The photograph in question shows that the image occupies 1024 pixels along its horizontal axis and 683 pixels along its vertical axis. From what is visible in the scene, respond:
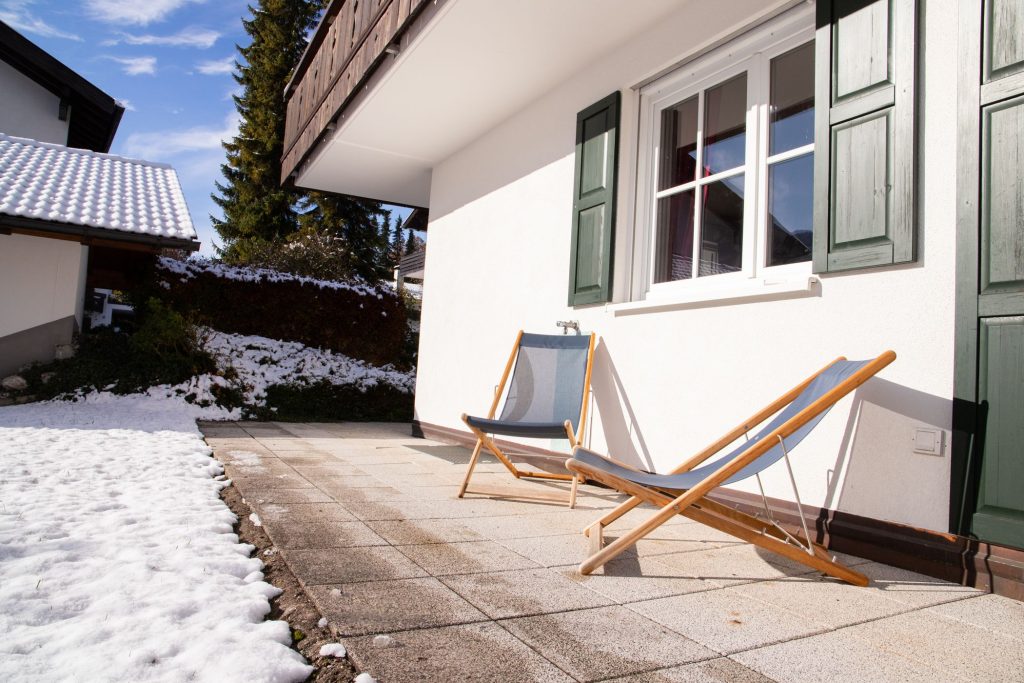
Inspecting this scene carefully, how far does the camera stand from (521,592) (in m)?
1.90

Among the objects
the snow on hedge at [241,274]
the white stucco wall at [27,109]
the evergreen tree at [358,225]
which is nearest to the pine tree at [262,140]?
the evergreen tree at [358,225]

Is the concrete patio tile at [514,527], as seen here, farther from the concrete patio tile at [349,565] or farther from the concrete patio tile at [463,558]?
the concrete patio tile at [349,565]

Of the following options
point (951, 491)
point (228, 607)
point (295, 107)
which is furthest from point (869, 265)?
point (295, 107)

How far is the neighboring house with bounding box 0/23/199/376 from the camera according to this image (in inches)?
278

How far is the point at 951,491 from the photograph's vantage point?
7.33 ft

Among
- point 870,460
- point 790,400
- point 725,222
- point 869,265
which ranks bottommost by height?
point 870,460

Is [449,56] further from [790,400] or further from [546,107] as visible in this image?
[790,400]

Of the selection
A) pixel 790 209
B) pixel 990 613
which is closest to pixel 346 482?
pixel 790 209

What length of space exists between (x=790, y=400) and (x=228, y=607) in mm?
2075

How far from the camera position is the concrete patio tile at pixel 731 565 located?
2.19 m

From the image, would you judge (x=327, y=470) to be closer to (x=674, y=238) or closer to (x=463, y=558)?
(x=463, y=558)

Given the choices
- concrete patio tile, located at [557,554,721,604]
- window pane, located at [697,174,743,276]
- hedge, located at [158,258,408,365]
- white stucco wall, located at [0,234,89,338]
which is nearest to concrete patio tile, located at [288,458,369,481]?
concrete patio tile, located at [557,554,721,604]

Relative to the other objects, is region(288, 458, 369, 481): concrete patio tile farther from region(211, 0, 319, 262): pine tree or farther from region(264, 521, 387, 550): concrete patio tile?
region(211, 0, 319, 262): pine tree

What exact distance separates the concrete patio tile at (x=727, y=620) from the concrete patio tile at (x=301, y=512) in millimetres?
1415
